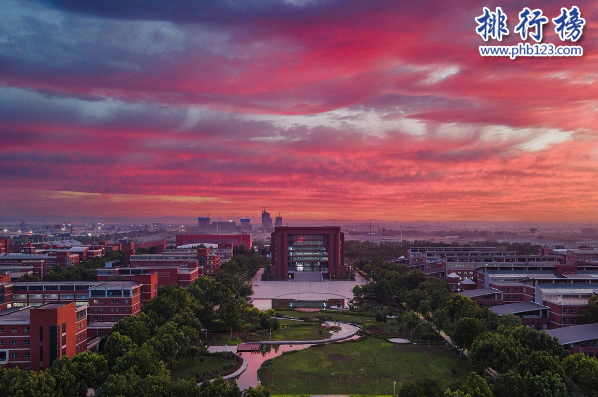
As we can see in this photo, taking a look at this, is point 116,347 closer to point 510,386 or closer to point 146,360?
point 146,360

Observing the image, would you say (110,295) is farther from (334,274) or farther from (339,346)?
(334,274)

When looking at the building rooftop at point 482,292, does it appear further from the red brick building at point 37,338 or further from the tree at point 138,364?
the red brick building at point 37,338

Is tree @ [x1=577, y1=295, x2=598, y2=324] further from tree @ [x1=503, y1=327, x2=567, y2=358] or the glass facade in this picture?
the glass facade

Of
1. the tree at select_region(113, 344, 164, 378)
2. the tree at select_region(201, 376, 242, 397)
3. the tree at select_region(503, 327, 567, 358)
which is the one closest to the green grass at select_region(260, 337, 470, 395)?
the tree at select_region(503, 327, 567, 358)

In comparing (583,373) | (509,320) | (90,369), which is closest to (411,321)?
(509,320)

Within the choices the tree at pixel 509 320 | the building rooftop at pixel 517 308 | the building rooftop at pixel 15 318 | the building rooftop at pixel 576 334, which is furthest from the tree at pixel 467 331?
the building rooftop at pixel 15 318

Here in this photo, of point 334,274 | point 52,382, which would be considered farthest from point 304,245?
point 52,382

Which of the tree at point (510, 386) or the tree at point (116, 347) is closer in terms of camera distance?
the tree at point (510, 386)
